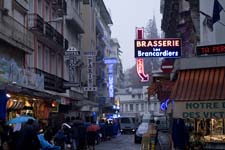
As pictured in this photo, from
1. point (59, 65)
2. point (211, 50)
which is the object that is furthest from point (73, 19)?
point (211, 50)

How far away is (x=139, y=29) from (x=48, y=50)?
25.6 feet

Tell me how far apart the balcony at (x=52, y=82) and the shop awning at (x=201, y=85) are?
21163 millimetres

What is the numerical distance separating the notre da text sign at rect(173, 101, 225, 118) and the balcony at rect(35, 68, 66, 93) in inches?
852

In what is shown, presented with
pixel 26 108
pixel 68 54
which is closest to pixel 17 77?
pixel 26 108

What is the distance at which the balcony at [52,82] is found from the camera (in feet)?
127

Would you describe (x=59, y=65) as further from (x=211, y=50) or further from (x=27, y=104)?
(x=211, y=50)

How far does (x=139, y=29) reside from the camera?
45906mm

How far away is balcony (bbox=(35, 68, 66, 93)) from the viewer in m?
38.8

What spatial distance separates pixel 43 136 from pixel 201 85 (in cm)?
497

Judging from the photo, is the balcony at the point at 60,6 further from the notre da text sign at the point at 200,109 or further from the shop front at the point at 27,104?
the notre da text sign at the point at 200,109

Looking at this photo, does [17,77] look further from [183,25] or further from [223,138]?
[183,25]

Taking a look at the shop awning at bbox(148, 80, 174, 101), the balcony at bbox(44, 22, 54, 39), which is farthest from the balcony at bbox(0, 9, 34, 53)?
the shop awning at bbox(148, 80, 174, 101)

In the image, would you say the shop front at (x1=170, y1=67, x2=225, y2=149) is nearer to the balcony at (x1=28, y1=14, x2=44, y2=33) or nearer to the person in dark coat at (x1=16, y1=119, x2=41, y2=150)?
the person in dark coat at (x1=16, y1=119, x2=41, y2=150)

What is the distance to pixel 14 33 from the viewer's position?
97.8 feet
